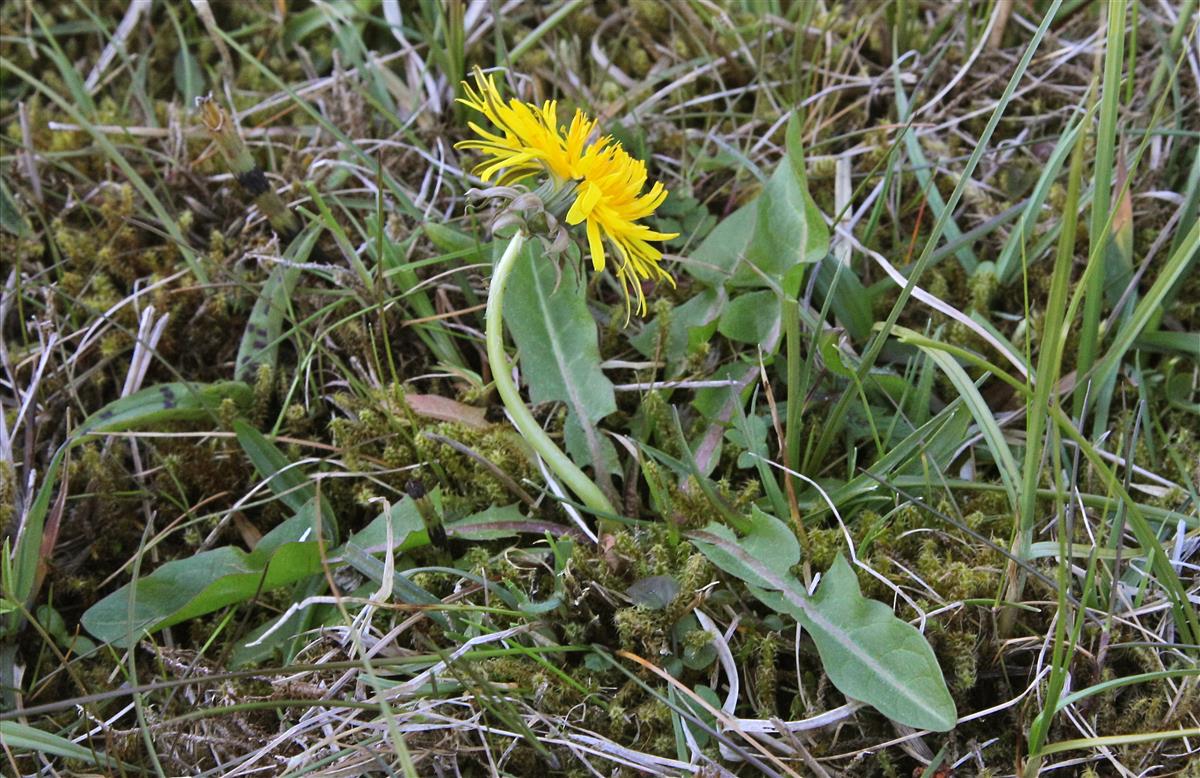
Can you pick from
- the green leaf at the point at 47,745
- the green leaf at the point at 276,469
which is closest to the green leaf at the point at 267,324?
the green leaf at the point at 276,469

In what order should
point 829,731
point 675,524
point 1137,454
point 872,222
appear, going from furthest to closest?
point 872,222
point 1137,454
point 675,524
point 829,731

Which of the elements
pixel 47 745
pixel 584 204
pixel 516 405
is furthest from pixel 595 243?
pixel 47 745

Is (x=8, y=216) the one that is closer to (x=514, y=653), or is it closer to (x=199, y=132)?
(x=199, y=132)

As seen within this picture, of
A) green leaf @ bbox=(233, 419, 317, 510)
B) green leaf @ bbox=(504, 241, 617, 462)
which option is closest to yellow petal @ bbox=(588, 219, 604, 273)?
green leaf @ bbox=(504, 241, 617, 462)

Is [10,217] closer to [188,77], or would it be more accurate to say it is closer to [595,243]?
[188,77]

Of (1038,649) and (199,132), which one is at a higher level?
(199,132)

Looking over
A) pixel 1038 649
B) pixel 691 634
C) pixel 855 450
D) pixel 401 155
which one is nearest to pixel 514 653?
pixel 691 634

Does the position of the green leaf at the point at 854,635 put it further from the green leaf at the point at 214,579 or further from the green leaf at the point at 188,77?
the green leaf at the point at 188,77
